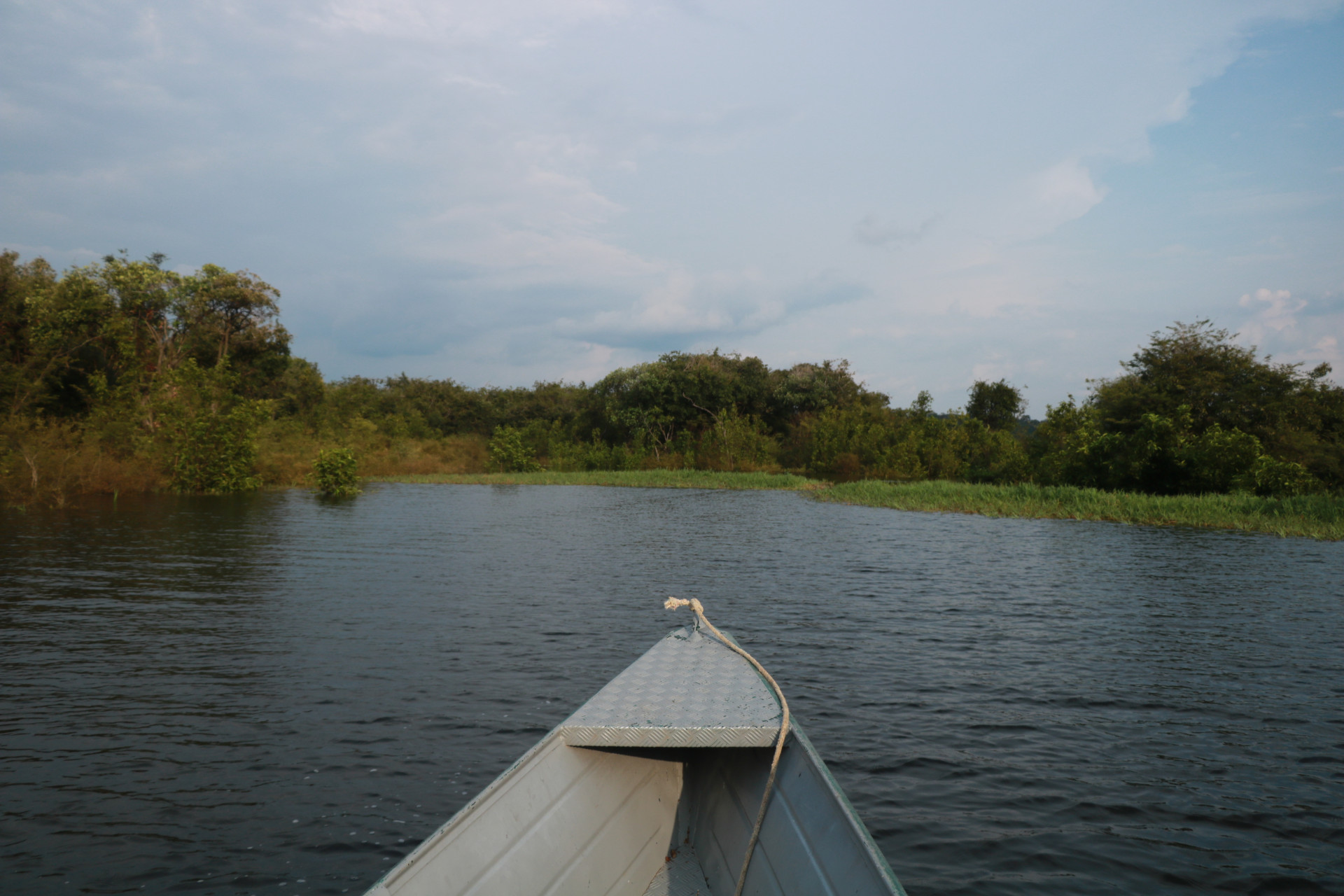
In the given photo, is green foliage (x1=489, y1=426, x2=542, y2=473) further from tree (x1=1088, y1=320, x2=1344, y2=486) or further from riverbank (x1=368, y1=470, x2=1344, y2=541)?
tree (x1=1088, y1=320, x2=1344, y2=486)

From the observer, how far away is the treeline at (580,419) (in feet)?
73.0

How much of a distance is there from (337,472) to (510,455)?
1578 centimetres

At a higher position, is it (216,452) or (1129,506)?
(216,452)

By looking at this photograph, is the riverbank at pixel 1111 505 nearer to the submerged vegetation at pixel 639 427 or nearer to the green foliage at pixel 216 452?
the submerged vegetation at pixel 639 427

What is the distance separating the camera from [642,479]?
36094 mm

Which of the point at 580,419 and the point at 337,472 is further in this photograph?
the point at 580,419

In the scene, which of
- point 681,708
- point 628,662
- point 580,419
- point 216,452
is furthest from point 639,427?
point 681,708

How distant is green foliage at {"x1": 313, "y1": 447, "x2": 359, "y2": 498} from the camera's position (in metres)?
26.7

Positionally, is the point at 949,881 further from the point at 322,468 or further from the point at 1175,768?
the point at 322,468

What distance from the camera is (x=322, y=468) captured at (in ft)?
87.6

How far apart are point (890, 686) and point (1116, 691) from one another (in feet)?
6.56

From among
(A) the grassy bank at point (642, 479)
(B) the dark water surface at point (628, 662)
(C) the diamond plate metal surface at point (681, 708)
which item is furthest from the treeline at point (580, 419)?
(C) the diamond plate metal surface at point (681, 708)

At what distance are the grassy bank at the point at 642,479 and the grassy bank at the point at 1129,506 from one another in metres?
7.41

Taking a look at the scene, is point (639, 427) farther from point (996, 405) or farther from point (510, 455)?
point (996, 405)
